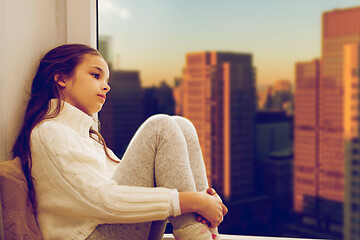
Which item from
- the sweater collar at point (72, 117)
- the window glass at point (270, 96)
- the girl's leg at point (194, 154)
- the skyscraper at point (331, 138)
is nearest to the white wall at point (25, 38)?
the sweater collar at point (72, 117)

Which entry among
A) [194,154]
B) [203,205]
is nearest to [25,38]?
[194,154]

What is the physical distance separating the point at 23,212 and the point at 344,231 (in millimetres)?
34920

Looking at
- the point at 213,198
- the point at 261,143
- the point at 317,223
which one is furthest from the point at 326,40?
the point at 213,198

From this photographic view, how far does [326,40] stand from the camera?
944 inches

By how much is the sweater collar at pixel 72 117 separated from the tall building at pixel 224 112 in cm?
894

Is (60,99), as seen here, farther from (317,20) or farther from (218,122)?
(317,20)

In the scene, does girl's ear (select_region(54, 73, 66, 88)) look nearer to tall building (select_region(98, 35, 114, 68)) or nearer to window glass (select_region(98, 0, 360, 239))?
tall building (select_region(98, 35, 114, 68))

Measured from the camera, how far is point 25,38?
3.80 ft

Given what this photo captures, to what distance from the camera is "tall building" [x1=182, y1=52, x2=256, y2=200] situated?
1576cm

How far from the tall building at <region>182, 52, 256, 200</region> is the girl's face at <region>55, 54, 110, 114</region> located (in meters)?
8.85

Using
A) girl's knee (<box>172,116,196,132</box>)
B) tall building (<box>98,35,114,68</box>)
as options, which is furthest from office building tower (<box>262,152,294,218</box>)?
girl's knee (<box>172,116,196,132</box>)

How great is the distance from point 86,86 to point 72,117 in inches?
5.1

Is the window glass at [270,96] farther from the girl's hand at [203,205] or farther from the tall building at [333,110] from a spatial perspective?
the girl's hand at [203,205]

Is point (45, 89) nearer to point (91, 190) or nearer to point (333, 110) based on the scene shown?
point (91, 190)
